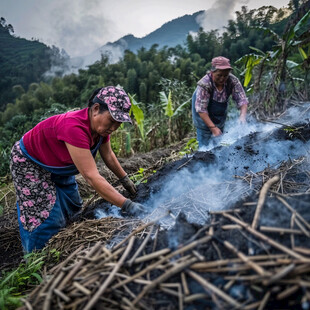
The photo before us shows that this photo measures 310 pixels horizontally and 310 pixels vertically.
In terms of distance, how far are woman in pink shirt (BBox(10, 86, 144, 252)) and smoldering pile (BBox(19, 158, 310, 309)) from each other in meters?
1.04

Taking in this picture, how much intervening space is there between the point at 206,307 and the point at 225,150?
2444mm

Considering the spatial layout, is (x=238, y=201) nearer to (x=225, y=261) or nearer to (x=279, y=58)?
(x=225, y=261)

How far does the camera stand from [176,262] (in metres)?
1.16

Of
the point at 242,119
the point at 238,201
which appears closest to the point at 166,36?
the point at 242,119

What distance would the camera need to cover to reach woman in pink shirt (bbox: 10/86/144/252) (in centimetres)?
225

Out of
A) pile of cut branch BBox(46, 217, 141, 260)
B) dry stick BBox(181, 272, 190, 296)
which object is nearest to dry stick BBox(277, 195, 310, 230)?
dry stick BBox(181, 272, 190, 296)

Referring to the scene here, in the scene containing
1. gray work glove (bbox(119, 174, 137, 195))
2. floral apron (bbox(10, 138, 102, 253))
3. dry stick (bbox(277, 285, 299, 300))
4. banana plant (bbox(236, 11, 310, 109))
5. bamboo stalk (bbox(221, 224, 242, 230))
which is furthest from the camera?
banana plant (bbox(236, 11, 310, 109))

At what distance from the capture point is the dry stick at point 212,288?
0.97 metres

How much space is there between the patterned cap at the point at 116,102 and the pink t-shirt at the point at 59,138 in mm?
282

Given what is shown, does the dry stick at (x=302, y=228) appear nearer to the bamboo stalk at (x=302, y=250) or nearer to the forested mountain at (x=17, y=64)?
the bamboo stalk at (x=302, y=250)

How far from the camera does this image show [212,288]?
1018 mm

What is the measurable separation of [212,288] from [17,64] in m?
36.3

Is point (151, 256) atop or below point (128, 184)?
atop

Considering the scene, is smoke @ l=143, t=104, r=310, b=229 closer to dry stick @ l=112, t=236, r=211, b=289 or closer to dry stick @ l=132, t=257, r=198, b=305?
Result: dry stick @ l=112, t=236, r=211, b=289
